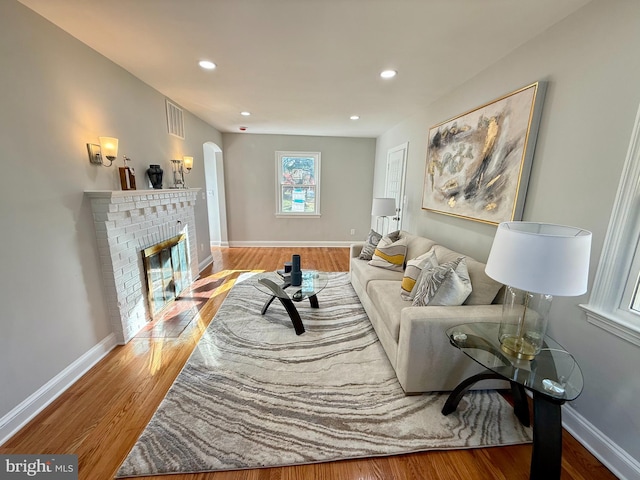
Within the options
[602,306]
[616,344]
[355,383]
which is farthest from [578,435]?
[355,383]

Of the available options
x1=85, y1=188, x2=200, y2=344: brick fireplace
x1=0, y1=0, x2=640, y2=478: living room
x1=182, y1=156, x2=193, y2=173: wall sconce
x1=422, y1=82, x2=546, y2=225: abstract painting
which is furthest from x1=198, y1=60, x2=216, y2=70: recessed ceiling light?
x1=422, y1=82, x2=546, y2=225: abstract painting

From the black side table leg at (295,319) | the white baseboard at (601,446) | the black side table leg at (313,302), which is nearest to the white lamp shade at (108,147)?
the black side table leg at (295,319)

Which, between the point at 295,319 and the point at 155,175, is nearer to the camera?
the point at 295,319

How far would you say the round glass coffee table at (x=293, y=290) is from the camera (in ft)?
8.12

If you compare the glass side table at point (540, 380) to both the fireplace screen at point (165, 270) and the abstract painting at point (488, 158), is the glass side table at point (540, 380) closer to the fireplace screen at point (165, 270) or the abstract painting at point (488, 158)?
the abstract painting at point (488, 158)

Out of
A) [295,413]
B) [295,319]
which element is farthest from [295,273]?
[295,413]

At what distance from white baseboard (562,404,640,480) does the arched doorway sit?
18.3 ft

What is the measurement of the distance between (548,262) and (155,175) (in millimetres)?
3322

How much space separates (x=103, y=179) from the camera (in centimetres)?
219

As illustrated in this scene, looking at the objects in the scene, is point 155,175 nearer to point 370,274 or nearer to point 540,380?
point 370,274

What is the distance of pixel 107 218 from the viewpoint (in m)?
2.09

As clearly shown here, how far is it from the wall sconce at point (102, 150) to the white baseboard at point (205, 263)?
7.98 ft

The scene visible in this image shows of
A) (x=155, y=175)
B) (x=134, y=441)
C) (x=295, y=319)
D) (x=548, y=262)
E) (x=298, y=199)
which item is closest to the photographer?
(x=548, y=262)

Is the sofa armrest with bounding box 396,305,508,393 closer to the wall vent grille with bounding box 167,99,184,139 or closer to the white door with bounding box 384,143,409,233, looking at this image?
the white door with bounding box 384,143,409,233
